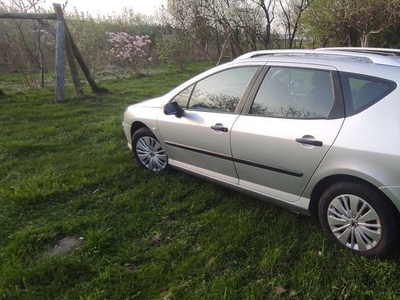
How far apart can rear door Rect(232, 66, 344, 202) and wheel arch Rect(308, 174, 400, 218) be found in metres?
0.10

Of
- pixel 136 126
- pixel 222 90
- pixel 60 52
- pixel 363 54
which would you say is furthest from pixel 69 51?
pixel 363 54

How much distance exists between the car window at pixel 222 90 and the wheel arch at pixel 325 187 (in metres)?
0.99

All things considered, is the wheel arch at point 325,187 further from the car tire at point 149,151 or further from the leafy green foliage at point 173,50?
the leafy green foliage at point 173,50

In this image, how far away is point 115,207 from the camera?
3213mm

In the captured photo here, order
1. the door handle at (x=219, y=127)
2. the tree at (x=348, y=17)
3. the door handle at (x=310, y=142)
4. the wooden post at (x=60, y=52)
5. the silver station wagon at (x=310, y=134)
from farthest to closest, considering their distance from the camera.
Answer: the tree at (x=348, y=17) → the wooden post at (x=60, y=52) → the door handle at (x=219, y=127) → the door handle at (x=310, y=142) → the silver station wagon at (x=310, y=134)

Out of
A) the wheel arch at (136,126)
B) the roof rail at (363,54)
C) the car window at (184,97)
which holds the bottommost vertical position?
the wheel arch at (136,126)

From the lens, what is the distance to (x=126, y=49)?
1412 cm

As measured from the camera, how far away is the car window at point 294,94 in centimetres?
238

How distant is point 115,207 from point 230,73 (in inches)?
66.9

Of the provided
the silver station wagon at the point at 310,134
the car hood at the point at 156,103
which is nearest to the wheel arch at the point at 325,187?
the silver station wagon at the point at 310,134

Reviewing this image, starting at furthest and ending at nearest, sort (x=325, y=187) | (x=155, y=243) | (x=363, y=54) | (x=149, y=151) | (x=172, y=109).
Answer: (x=149, y=151)
(x=172, y=109)
(x=155, y=243)
(x=363, y=54)
(x=325, y=187)

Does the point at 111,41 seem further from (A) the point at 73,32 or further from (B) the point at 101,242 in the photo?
(B) the point at 101,242

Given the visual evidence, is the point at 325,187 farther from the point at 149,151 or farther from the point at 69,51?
the point at 69,51

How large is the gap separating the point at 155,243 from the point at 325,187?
4.57 feet
